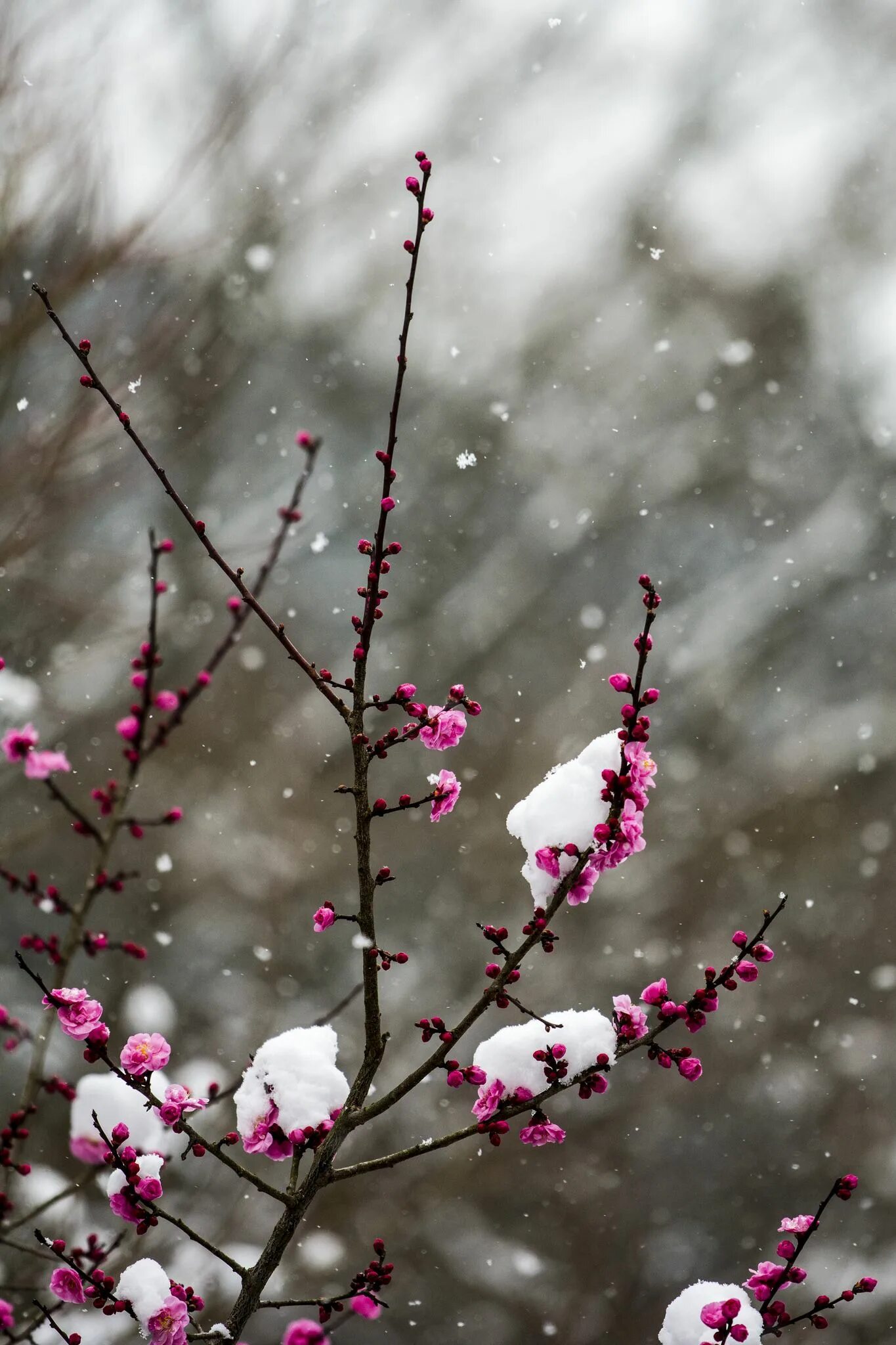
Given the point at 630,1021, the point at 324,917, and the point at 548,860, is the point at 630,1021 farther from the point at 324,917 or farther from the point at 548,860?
the point at 324,917

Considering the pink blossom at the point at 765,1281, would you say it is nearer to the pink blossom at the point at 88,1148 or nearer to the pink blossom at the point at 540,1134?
the pink blossom at the point at 540,1134

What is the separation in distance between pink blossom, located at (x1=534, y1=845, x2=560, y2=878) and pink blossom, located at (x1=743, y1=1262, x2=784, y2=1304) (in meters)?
0.82

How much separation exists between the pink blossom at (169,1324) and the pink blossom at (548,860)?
0.85 meters

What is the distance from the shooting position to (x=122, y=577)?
510 centimetres

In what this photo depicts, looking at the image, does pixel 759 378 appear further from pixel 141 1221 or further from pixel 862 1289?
pixel 141 1221

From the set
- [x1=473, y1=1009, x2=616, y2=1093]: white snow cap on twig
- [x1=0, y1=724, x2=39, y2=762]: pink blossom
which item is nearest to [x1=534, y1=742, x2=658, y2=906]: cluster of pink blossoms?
[x1=473, y1=1009, x2=616, y2=1093]: white snow cap on twig

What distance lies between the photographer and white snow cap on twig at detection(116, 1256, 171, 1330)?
1334mm

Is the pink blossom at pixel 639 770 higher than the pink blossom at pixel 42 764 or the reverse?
the reverse

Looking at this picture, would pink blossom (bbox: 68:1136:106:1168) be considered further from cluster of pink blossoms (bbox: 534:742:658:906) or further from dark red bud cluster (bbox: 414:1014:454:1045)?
cluster of pink blossoms (bbox: 534:742:658:906)

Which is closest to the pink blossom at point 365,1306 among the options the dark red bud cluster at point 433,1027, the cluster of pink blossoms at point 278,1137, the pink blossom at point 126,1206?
the cluster of pink blossoms at point 278,1137

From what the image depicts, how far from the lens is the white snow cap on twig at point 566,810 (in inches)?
54.8

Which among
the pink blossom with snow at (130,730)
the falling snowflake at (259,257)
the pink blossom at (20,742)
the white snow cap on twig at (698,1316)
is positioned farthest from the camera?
the falling snowflake at (259,257)

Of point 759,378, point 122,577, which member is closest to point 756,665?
point 759,378

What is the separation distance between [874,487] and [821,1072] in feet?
14.1
